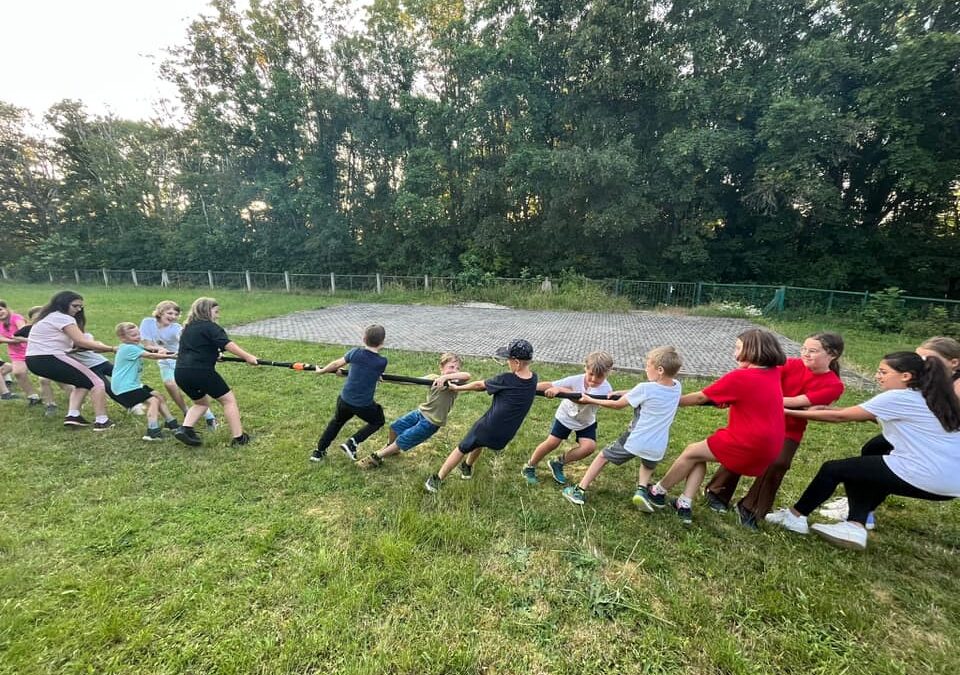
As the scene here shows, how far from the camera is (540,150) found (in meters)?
19.8

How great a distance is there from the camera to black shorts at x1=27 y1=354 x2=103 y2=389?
4602 millimetres

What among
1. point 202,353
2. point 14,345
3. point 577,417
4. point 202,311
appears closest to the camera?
point 577,417

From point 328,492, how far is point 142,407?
392 centimetres

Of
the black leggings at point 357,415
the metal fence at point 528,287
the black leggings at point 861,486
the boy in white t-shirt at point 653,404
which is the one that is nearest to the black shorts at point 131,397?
the black leggings at point 357,415

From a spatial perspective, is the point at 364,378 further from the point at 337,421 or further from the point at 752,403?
the point at 752,403

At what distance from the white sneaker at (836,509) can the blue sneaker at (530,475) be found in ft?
8.37

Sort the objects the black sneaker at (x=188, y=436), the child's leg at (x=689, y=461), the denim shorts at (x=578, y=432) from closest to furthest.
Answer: the child's leg at (x=689, y=461), the denim shorts at (x=578, y=432), the black sneaker at (x=188, y=436)

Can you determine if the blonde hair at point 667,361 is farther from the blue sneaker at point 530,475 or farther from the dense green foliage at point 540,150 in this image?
the dense green foliage at point 540,150

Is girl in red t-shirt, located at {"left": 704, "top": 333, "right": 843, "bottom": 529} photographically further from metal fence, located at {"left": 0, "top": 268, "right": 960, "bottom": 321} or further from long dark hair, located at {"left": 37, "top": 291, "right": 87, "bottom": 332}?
metal fence, located at {"left": 0, "top": 268, "right": 960, "bottom": 321}

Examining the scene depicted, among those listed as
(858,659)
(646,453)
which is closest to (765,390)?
(646,453)

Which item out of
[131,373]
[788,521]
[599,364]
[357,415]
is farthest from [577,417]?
[131,373]

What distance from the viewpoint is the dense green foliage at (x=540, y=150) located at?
649 inches

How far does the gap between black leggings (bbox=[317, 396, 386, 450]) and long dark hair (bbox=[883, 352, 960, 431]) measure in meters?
4.03

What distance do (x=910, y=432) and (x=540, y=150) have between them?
1989 cm
